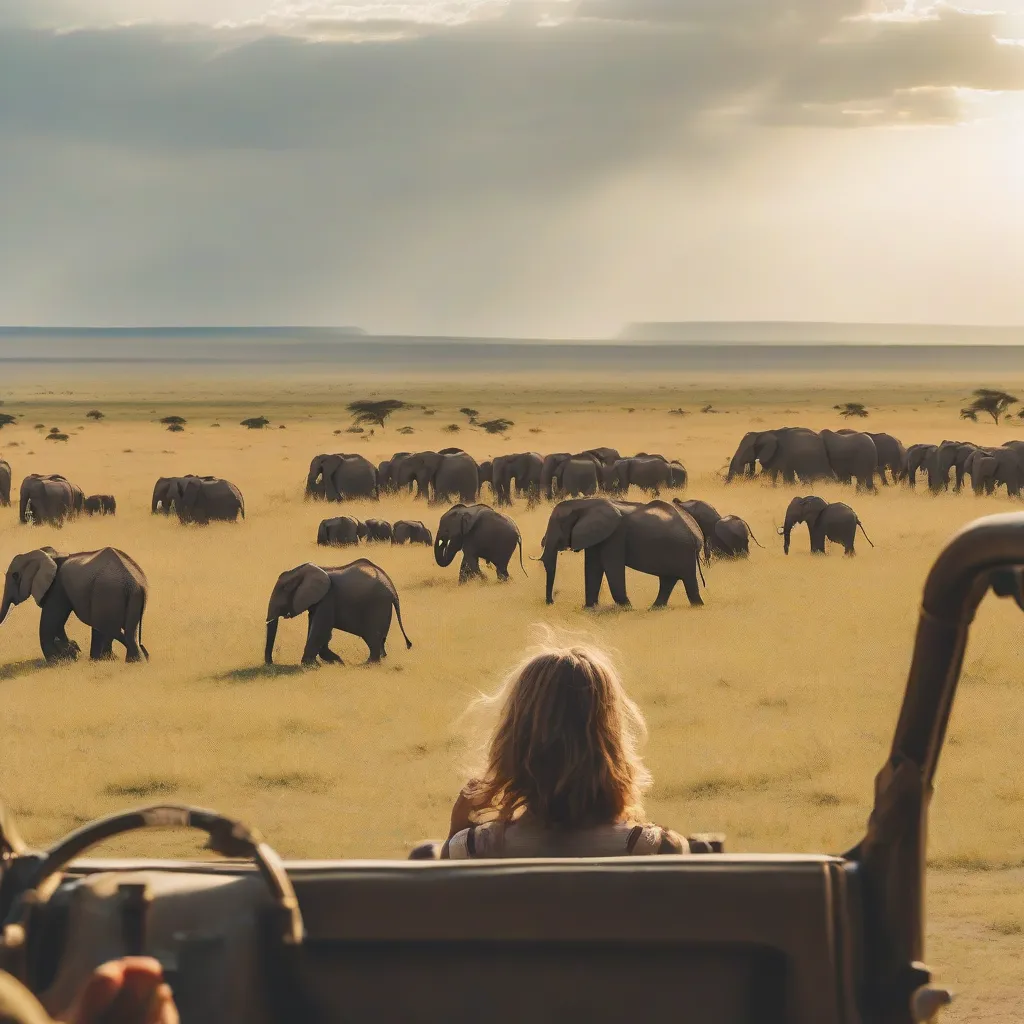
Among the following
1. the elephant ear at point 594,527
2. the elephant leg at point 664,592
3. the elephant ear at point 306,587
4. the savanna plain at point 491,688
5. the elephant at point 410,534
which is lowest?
the savanna plain at point 491,688

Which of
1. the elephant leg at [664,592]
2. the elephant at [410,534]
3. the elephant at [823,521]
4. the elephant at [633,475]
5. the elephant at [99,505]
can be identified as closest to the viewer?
the elephant leg at [664,592]

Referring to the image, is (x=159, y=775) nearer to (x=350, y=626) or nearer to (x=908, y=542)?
(x=350, y=626)

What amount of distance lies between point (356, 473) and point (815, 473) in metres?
12.7

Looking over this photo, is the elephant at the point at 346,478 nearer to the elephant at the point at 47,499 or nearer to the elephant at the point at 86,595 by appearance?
the elephant at the point at 47,499

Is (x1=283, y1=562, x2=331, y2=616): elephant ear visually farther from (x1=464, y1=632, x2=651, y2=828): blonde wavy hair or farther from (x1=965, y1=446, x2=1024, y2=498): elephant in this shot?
(x1=965, y1=446, x2=1024, y2=498): elephant

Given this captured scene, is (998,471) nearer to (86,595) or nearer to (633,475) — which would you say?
(633,475)

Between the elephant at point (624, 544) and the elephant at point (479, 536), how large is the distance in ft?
5.24

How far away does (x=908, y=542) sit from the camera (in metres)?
26.1

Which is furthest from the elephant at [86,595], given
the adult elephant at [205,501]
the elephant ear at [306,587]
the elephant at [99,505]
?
the elephant at [99,505]

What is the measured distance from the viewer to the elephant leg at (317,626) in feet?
51.3

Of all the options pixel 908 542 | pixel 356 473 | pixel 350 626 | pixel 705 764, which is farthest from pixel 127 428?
pixel 705 764

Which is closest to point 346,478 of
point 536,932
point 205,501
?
point 205,501

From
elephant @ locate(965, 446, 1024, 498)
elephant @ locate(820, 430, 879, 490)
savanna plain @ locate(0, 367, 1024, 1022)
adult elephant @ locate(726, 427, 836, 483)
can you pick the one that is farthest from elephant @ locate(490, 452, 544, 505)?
elephant @ locate(965, 446, 1024, 498)

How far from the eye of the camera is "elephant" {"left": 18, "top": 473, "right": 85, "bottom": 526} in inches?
1190
